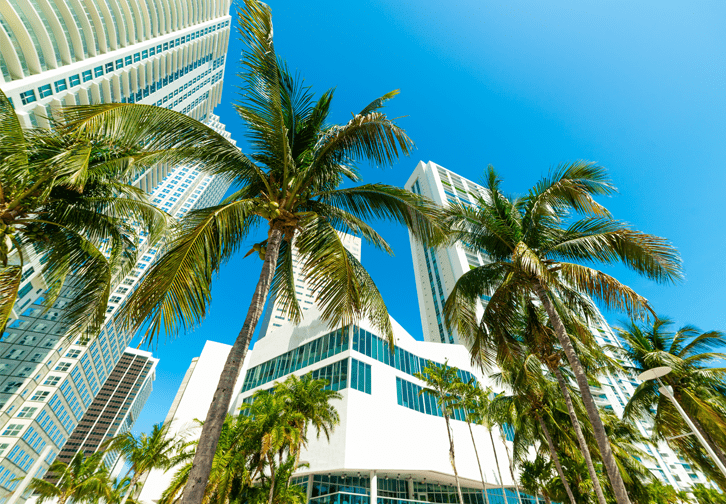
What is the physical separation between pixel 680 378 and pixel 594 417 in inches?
380

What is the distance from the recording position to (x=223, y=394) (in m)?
4.58

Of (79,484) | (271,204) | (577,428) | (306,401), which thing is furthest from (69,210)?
(79,484)

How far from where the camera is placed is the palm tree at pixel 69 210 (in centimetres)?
570

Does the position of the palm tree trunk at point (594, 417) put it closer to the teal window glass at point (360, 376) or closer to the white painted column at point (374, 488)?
the white painted column at point (374, 488)

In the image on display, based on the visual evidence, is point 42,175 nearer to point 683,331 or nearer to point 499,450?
point 683,331

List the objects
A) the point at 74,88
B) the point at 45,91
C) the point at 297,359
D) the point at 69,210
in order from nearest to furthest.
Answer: the point at 69,210
the point at 297,359
the point at 45,91
the point at 74,88

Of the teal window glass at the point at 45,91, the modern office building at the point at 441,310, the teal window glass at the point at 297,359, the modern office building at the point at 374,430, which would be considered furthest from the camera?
the modern office building at the point at 441,310

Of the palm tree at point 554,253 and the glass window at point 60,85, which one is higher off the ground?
the glass window at point 60,85

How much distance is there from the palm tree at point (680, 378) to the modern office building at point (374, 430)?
33.1 ft

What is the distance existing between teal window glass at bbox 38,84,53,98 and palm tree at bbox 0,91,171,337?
49314mm

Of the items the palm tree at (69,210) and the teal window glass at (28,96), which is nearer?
the palm tree at (69,210)

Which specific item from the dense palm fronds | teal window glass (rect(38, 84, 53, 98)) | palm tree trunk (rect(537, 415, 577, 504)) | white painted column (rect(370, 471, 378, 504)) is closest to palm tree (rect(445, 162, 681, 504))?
palm tree trunk (rect(537, 415, 577, 504))

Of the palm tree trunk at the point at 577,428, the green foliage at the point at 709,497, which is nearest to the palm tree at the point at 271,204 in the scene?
the palm tree trunk at the point at 577,428

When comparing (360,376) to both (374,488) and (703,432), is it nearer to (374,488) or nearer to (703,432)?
(374,488)
